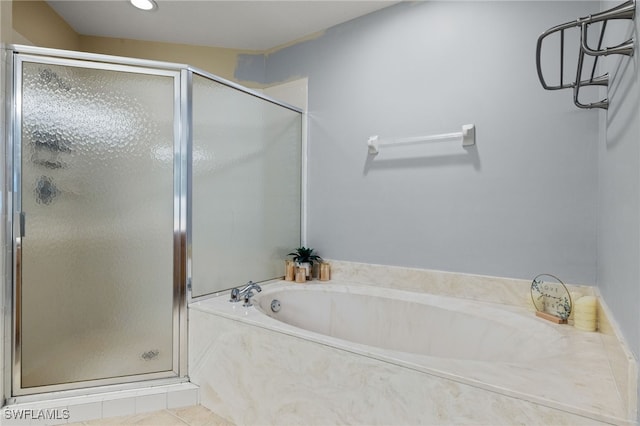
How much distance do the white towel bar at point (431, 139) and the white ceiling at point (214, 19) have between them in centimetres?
89

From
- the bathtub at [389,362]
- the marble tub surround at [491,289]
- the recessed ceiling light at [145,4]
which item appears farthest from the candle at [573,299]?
the recessed ceiling light at [145,4]

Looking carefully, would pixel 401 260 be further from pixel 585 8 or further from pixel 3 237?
pixel 3 237

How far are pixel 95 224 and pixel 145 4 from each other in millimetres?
1463

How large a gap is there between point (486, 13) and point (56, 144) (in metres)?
2.32

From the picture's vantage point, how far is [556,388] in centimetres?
96

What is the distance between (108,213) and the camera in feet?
5.72

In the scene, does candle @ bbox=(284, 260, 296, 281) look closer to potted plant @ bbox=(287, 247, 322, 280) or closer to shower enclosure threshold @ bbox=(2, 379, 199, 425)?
potted plant @ bbox=(287, 247, 322, 280)

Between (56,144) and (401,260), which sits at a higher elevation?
(56,144)

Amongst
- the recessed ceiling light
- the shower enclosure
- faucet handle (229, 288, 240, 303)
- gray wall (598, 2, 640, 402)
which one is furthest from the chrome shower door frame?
gray wall (598, 2, 640, 402)

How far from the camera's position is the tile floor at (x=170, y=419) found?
162 cm

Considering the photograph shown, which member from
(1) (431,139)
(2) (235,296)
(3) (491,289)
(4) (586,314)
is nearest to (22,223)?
(2) (235,296)

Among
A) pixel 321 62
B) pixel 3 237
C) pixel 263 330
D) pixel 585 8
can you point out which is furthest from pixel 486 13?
pixel 3 237

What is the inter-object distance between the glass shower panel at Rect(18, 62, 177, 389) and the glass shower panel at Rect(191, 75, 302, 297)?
17 centimetres

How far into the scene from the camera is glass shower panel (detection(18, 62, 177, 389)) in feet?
5.29
